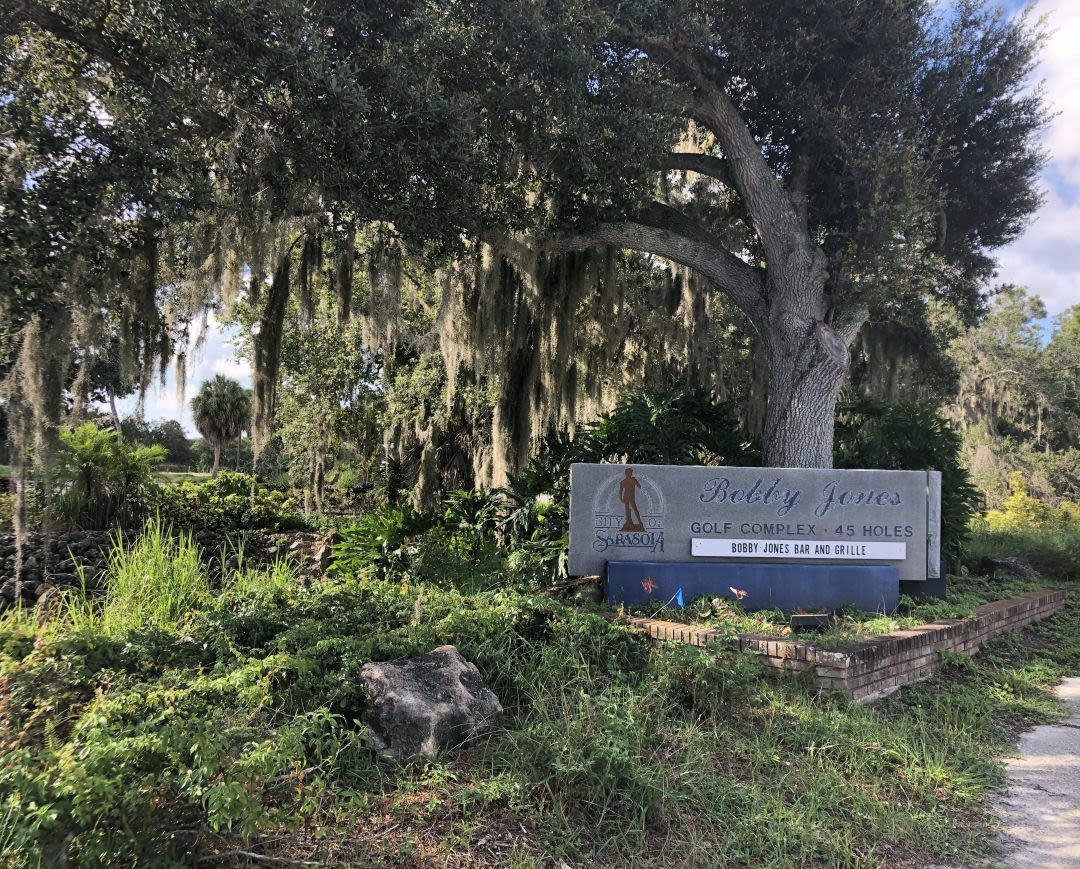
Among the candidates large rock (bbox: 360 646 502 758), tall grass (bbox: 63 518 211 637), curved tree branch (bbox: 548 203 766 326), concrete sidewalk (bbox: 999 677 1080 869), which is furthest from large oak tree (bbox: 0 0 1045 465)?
large rock (bbox: 360 646 502 758)

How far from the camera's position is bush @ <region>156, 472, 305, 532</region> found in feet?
34.7

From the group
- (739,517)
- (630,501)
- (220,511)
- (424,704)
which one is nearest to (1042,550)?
(739,517)

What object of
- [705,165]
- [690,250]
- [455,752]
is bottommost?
[455,752]

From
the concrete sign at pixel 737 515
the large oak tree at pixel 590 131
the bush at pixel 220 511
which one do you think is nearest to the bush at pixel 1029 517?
the large oak tree at pixel 590 131

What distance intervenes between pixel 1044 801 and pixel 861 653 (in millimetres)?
1113

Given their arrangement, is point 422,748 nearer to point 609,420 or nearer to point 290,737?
point 290,737

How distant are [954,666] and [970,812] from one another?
2489 millimetres

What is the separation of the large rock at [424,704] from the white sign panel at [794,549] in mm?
2943

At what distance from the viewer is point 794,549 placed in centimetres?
602

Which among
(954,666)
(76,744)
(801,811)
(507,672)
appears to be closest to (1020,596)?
(954,666)

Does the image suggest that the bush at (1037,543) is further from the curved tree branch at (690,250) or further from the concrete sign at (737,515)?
the curved tree branch at (690,250)

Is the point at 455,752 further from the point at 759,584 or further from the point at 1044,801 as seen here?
the point at 759,584

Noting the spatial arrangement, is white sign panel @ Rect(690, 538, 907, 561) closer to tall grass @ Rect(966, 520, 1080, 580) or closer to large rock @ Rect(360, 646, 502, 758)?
large rock @ Rect(360, 646, 502, 758)

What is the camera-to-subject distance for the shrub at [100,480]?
925 cm
